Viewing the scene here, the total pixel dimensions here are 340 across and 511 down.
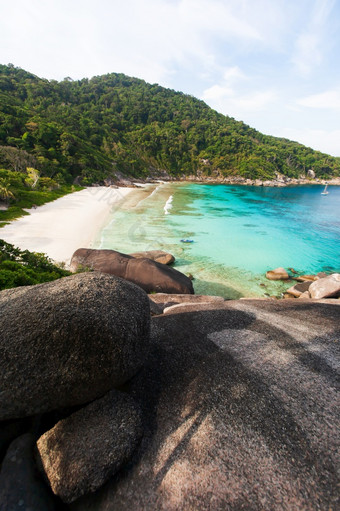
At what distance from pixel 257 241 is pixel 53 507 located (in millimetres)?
29208

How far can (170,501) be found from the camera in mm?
3055

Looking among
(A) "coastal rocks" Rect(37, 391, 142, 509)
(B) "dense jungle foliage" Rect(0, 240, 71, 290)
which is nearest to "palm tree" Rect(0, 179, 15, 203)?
(B) "dense jungle foliage" Rect(0, 240, 71, 290)

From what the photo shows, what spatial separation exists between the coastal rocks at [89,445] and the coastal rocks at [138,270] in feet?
32.8

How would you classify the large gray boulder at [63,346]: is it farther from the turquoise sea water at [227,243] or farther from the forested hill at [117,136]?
the forested hill at [117,136]

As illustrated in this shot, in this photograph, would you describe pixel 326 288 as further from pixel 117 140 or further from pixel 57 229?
pixel 117 140

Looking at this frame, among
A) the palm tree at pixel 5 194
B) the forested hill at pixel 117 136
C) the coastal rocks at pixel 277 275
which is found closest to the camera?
the coastal rocks at pixel 277 275

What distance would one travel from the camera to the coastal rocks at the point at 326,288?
13.2m

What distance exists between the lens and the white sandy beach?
18766mm

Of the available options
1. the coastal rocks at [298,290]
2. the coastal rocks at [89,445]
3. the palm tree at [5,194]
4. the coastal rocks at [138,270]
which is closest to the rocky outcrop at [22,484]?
the coastal rocks at [89,445]

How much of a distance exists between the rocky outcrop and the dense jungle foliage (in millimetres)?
5688

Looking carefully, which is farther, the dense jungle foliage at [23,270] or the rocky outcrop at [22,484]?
the dense jungle foliage at [23,270]

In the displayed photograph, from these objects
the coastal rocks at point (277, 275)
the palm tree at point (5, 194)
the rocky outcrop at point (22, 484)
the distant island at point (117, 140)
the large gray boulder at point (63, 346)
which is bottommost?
the coastal rocks at point (277, 275)

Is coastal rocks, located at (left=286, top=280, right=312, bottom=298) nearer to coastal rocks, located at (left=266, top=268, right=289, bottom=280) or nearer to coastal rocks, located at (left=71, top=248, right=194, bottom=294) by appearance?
coastal rocks, located at (left=266, top=268, right=289, bottom=280)

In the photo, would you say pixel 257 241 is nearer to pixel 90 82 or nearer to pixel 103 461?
pixel 103 461
